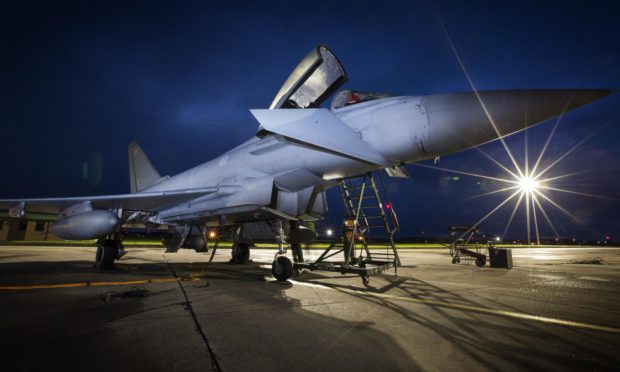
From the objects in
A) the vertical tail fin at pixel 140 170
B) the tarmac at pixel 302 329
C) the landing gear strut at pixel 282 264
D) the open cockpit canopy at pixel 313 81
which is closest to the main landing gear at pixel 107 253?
the tarmac at pixel 302 329

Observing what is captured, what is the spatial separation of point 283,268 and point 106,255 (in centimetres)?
530

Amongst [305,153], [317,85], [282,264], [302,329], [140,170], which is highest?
[317,85]

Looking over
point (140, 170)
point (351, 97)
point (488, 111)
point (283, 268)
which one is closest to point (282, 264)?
point (283, 268)

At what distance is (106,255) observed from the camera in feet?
26.4

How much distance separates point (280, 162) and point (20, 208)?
785cm

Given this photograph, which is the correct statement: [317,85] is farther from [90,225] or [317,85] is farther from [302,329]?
[90,225]

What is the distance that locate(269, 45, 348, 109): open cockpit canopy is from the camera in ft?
16.9

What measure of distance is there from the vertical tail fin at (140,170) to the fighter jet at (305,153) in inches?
172

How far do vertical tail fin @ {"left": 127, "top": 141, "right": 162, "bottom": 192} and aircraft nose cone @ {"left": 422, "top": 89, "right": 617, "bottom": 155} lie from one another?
40.8 feet

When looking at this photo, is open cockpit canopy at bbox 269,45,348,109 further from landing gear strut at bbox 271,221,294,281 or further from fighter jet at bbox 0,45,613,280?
landing gear strut at bbox 271,221,294,281

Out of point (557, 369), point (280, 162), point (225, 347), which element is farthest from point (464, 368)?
point (280, 162)

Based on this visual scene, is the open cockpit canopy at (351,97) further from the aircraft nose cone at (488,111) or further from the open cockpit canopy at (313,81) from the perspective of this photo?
the aircraft nose cone at (488,111)

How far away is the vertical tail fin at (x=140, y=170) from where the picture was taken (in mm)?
13383

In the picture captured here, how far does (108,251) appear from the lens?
26.6 feet
